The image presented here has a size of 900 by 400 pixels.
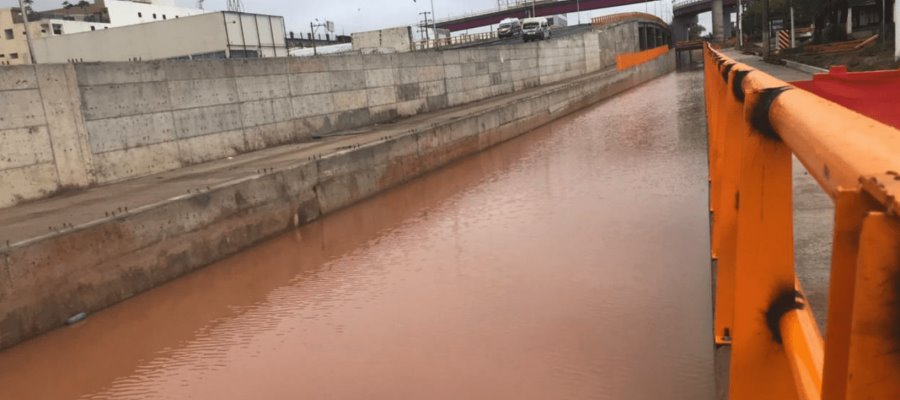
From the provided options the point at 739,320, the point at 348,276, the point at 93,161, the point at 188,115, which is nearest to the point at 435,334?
the point at 348,276

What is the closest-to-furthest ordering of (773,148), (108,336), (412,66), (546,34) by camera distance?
(773,148)
(108,336)
(412,66)
(546,34)

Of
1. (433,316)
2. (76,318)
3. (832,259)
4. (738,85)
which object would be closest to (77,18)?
(76,318)

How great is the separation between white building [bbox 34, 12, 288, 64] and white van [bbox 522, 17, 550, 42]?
20743mm

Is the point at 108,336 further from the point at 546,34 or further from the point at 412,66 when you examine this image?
the point at 546,34

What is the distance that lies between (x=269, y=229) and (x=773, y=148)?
26.6ft

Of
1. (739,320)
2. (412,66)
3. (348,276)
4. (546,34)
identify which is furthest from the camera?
(546,34)

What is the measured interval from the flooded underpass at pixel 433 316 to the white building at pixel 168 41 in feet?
49.6

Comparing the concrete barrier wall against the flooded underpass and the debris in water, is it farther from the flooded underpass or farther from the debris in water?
the flooded underpass

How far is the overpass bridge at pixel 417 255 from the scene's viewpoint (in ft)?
5.11

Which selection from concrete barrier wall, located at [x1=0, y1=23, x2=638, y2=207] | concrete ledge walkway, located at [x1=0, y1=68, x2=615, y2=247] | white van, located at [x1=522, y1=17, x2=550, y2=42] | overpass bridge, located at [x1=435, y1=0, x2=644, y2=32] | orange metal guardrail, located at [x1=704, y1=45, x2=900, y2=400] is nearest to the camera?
orange metal guardrail, located at [x1=704, y1=45, x2=900, y2=400]

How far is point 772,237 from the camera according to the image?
1737 millimetres

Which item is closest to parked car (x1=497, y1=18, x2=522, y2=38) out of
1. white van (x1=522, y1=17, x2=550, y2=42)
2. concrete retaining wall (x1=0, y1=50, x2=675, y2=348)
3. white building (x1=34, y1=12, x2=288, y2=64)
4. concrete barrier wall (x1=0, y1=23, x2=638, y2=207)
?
white van (x1=522, y1=17, x2=550, y2=42)

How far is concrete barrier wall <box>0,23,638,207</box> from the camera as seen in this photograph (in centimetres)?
830

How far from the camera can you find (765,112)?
5.23ft
